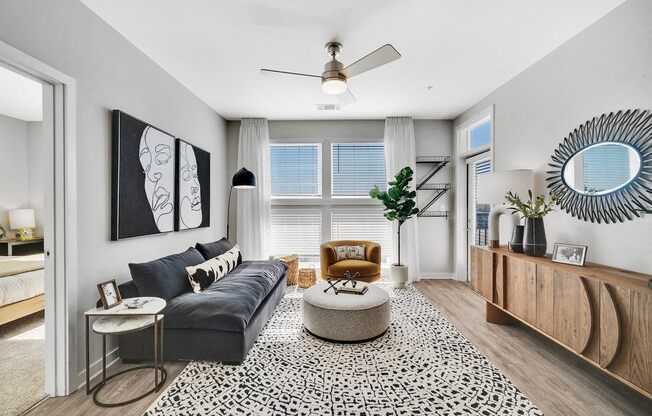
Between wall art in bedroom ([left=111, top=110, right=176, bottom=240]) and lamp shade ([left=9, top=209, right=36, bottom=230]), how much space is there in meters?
3.02

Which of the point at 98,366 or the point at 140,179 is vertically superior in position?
the point at 140,179

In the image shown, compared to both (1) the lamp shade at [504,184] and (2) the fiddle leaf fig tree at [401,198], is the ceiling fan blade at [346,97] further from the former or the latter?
(2) the fiddle leaf fig tree at [401,198]

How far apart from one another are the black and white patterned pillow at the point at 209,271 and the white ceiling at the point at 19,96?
2.50 metres

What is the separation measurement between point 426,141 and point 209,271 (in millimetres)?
4108

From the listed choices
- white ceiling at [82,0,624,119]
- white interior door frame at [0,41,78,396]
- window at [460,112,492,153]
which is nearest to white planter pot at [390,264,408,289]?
window at [460,112,492,153]

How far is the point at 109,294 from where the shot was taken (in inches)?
82.1

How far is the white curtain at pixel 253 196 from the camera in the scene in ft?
16.1

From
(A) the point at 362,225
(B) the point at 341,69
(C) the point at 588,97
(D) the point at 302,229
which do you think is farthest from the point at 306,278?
(C) the point at 588,97

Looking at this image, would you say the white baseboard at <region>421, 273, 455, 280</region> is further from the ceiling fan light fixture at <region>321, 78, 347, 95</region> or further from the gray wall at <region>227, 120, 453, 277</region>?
the ceiling fan light fixture at <region>321, 78, 347, 95</region>

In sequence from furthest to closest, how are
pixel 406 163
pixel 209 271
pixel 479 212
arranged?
pixel 406 163
pixel 479 212
pixel 209 271

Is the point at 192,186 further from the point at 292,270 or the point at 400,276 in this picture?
the point at 400,276

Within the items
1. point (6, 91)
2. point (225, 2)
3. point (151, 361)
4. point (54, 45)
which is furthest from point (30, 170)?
point (225, 2)

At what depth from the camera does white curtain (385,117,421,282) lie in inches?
191

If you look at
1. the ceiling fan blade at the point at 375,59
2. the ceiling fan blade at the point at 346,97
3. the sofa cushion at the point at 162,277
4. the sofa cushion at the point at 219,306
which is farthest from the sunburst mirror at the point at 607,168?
the sofa cushion at the point at 162,277
